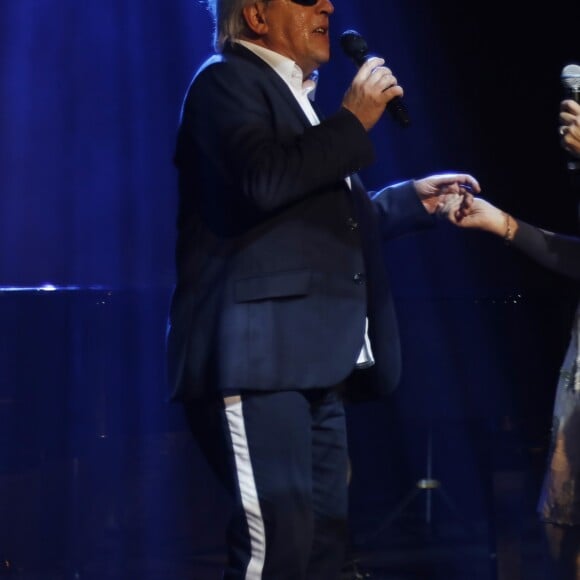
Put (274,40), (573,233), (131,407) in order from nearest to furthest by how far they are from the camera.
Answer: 1. (274,40)
2. (131,407)
3. (573,233)

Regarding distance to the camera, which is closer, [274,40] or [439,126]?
[274,40]

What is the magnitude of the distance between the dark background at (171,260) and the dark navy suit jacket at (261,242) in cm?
163

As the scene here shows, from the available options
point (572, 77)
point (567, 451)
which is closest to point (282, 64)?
point (572, 77)

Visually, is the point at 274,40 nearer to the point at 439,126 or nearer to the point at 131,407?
the point at 131,407

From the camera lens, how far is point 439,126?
4457 mm

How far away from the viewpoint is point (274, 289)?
1.74m

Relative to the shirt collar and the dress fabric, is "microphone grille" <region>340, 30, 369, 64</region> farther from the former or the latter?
the dress fabric

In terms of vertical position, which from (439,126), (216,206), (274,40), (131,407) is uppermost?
(439,126)

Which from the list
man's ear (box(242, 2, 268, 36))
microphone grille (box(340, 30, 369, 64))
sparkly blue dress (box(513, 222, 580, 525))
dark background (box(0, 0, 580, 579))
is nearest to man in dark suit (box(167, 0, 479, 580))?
man's ear (box(242, 2, 268, 36))

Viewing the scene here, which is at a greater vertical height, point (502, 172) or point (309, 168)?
point (502, 172)

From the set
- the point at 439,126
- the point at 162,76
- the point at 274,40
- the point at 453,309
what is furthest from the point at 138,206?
the point at 274,40

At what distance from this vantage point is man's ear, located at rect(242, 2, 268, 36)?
1.91 meters

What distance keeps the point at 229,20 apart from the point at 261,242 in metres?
0.48

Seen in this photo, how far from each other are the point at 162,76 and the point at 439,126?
1221mm
